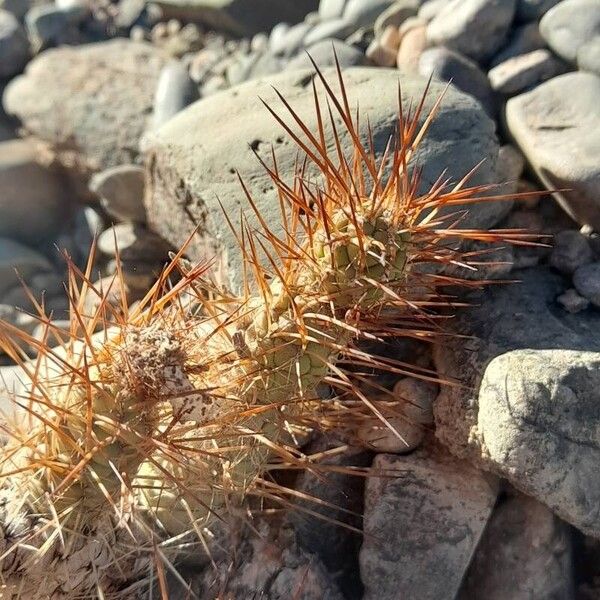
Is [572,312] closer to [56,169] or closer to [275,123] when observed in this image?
[275,123]

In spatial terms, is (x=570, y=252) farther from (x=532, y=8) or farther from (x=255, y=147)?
(x=532, y=8)

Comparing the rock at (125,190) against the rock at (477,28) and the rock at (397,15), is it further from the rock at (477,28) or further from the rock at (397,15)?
the rock at (477,28)

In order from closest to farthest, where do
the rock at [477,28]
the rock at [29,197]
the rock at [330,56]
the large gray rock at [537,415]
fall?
the large gray rock at [537,415]
the rock at [477,28]
the rock at [330,56]
the rock at [29,197]

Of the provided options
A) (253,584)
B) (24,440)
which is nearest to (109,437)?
(24,440)

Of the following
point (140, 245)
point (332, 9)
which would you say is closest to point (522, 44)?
point (332, 9)

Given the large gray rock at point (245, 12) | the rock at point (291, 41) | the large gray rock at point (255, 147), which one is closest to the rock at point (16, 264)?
the large gray rock at point (255, 147)
